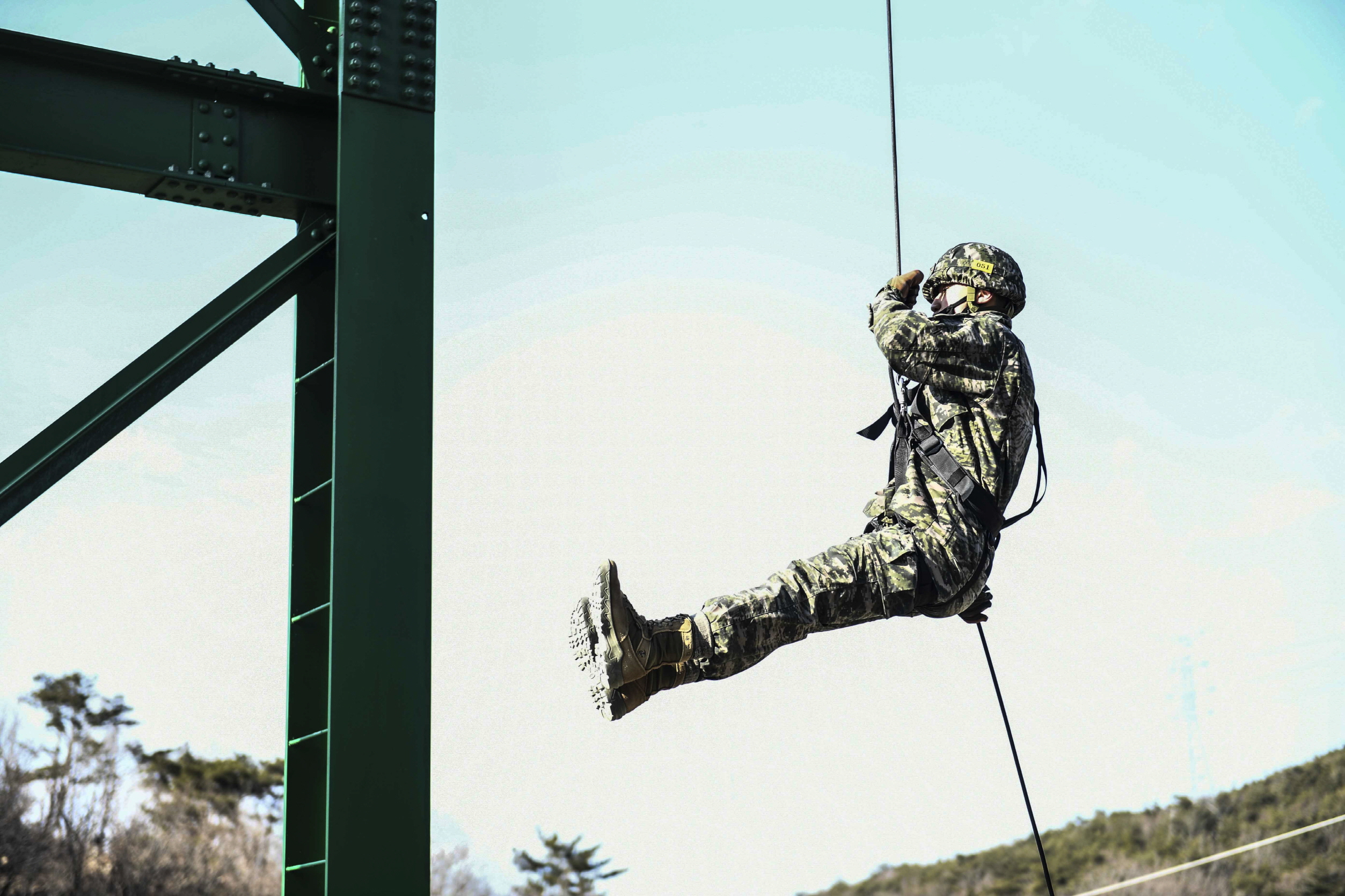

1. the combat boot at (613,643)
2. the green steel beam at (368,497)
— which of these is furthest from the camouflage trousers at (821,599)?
the green steel beam at (368,497)

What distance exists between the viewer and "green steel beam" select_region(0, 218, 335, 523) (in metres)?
2.79

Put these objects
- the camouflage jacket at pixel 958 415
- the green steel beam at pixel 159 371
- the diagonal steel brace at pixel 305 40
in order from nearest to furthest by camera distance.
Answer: the green steel beam at pixel 159 371, the diagonal steel brace at pixel 305 40, the camouflage jacket at pixel 958 415

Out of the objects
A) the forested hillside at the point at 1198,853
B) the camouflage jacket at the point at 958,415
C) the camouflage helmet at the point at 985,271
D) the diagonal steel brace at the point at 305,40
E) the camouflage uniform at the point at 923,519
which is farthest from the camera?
the forested hillside at the point at 1198,853

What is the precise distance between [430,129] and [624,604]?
4.57ft

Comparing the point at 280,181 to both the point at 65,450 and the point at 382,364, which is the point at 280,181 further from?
the point at 65,450

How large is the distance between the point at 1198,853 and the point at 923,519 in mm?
35079

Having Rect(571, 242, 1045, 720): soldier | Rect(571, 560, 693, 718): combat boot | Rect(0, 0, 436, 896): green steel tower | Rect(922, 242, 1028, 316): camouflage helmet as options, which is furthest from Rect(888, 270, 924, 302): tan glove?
Rect(0, 0, 436, 896): green steel tower

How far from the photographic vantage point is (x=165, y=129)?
10.3ft

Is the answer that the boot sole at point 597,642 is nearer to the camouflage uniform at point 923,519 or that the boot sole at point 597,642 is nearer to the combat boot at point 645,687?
the combat boot at point 645,687

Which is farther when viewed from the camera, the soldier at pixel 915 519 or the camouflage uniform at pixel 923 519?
the camouflage uniform at pixel 923 519

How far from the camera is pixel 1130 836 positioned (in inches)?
1377

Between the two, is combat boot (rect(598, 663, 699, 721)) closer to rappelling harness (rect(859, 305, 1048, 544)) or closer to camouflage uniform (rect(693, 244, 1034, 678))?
camouflage uniform (rect(693, 244, 1034, 678))

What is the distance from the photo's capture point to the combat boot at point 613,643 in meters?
3.48

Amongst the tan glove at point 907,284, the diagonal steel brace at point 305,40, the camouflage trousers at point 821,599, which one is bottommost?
the camouflage trousers at point 821,599
